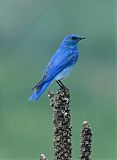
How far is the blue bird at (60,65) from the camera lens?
9.59 meters

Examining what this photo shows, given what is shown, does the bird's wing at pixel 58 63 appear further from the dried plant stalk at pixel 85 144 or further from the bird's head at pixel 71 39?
the dried plant stalk at pixel 85 144

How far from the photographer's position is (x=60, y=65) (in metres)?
10.1

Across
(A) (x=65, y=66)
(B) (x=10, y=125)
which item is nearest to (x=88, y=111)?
(B) (x=10, y=125)

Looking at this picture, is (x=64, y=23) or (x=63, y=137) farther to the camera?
(x=64, y=23)

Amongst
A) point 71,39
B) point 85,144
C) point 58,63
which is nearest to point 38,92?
point 58,63

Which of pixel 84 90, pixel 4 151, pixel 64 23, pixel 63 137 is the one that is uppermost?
pixel 64 23

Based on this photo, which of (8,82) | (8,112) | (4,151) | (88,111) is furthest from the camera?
(8,82)

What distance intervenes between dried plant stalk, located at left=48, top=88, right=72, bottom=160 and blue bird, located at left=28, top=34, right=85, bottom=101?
Answer: 4.16 feet

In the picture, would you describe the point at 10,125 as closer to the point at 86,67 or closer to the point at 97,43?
the point at 86,67

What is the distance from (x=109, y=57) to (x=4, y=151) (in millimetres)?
9751

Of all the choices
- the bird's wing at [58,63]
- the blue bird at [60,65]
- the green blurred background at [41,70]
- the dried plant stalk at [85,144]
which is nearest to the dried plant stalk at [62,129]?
the dried plant stalk at [85,144]

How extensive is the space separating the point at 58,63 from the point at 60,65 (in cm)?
18

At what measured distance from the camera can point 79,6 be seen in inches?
1389

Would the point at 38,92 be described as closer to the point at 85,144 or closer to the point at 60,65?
the point at 60,65
